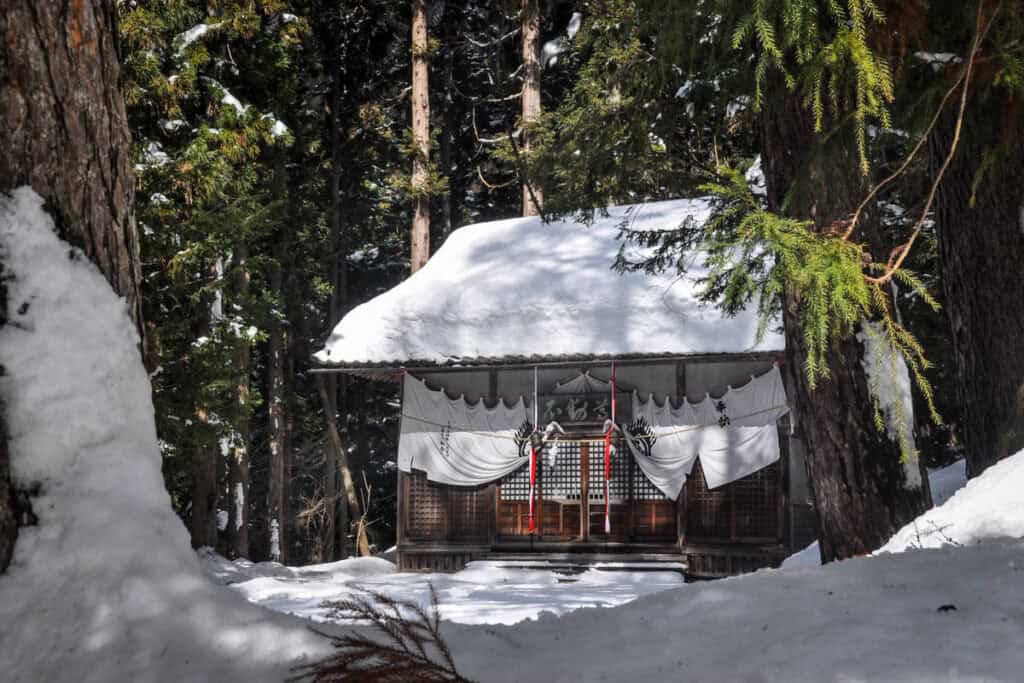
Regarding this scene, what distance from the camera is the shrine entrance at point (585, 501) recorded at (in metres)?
14.7

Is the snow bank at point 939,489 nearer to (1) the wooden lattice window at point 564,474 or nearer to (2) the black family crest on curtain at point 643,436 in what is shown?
(2) the black family crest on curtain at point 643,436

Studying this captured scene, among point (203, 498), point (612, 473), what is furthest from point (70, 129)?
point (203, 498)

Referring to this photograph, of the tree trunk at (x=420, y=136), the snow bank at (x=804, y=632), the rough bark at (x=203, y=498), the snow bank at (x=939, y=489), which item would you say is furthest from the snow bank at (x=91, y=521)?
the tree trunk at (x=420, y=136)

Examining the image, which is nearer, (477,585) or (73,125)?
(73,125)

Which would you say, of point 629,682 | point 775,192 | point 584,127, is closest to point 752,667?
point 629,682

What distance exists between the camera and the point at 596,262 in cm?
1675

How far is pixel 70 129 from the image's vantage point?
2734mm

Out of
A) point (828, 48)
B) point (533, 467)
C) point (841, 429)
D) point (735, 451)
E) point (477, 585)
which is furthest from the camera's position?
point (533, 467)

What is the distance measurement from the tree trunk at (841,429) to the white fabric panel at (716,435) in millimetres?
8665

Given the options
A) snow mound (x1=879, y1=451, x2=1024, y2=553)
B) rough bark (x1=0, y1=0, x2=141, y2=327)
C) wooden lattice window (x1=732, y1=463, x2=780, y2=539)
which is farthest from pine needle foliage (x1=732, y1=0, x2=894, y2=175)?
wooden lattice window (x1=732, y1=463, x2=780, y2=539)

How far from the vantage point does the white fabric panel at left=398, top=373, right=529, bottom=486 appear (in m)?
15.2

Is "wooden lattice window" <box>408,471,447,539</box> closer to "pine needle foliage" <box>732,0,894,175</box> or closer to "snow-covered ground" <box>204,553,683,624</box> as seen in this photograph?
"snow-covered ground" <box>204,553,683,624</box>

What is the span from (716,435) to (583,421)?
217 cm

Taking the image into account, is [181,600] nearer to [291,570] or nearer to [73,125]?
[73,125]
